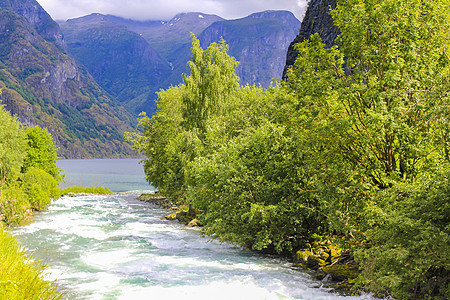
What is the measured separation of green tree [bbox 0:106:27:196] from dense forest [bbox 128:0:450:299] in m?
21.2

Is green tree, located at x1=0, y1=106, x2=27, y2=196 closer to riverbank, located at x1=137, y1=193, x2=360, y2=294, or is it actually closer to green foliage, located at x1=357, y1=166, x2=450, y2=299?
riverbank, located at x1=137, y1=193, x2=360, y2=294

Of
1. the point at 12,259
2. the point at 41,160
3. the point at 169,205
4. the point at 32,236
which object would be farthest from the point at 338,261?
the point at 41,160

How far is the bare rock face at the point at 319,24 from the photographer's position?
43.4m

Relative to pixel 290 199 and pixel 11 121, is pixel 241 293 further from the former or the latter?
pixel 11 121

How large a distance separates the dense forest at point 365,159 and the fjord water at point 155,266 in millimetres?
1682

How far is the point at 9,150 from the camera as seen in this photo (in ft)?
114

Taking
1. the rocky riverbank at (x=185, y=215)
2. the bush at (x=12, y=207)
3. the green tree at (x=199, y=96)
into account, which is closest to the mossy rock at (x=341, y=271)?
the rocky riverbank at (x=185, y=215)

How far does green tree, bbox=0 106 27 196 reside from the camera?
33062 mm

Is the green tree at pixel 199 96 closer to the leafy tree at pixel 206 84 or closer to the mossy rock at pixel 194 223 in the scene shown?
the leafy tree at pixel 206 84

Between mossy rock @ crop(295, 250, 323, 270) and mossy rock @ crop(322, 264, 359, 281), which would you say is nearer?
mossy rock @ crop(322, 264, 359, 281)

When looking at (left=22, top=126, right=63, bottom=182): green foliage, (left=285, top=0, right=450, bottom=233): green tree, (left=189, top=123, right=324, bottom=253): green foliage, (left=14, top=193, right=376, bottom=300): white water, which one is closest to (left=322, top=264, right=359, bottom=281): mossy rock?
(left=14, top=193, right=376, bottom=300): white water

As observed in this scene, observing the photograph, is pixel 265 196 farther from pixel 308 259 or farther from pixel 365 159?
pixel 365 159

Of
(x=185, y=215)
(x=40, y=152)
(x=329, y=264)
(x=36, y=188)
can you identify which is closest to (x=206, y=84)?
(x=185, y=215)

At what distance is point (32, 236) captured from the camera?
25109 mm
